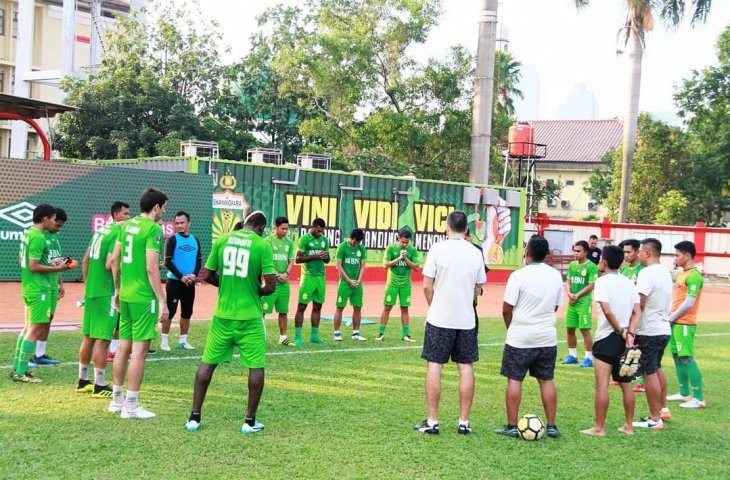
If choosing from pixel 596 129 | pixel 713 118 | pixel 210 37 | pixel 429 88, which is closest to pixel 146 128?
pixel 210 37

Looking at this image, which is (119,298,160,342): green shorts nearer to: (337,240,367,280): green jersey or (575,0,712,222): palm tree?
(337,240,367,280): green jersey

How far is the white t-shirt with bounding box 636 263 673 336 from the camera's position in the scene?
27.5 ft

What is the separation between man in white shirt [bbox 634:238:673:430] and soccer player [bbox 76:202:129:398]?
17.8 feet

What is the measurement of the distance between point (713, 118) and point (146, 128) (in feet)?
95.7

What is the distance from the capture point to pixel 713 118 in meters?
43.8

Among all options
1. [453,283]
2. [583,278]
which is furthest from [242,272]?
[583,278]

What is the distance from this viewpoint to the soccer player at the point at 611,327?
25.6 feet

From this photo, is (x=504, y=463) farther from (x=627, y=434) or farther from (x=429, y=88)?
(x=429, y=88)

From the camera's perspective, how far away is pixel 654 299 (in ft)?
27.7

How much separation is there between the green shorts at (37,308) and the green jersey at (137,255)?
200cm

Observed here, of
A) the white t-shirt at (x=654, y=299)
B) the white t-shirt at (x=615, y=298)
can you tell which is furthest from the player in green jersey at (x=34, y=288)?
the white t-shirt at (x=654, y=299)

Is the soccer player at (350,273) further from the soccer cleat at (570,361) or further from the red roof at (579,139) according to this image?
the red roof at (579,139)

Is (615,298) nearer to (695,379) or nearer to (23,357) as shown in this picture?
(695,379)

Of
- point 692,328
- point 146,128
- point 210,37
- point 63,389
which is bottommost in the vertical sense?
point 63,389
